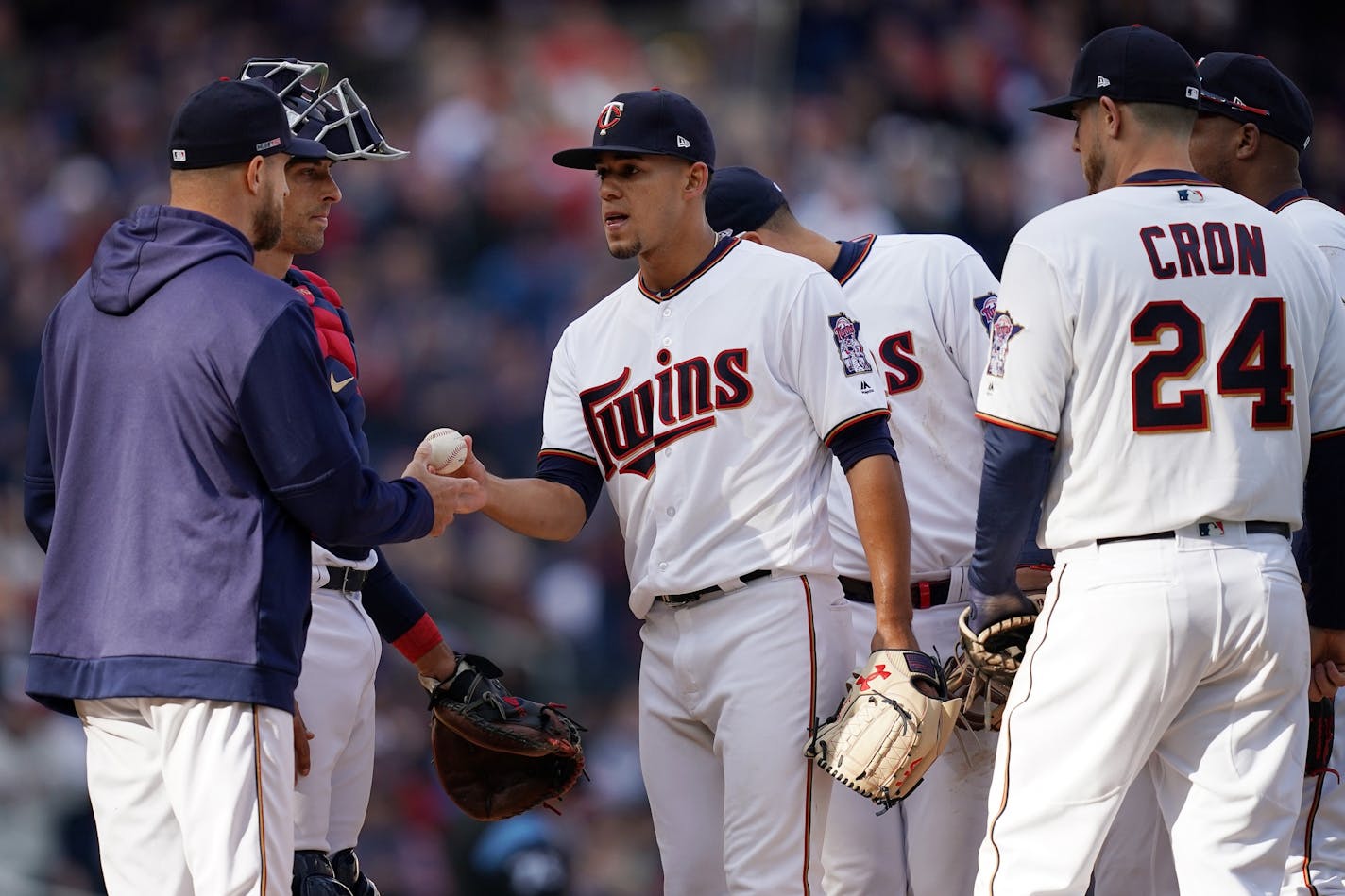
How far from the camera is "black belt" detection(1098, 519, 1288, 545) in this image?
3.48 m

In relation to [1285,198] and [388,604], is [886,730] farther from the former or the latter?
[1285,198]

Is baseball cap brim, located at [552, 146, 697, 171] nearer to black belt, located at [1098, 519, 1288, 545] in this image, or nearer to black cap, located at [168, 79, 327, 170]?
black cap, located at [168, 79, 327, 170]

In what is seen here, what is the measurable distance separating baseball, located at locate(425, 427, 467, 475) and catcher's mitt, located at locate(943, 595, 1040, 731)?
125 centimetres

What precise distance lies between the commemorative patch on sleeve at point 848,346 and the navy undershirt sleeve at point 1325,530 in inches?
39.9

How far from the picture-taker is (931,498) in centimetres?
463

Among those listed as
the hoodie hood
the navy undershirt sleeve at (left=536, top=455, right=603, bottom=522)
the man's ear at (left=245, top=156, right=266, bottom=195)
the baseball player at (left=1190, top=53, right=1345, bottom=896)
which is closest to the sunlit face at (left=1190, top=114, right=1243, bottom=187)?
the baseball player at (left=1190, top=53, right=1345, bottom=896)

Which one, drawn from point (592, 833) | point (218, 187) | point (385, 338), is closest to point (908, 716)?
point (218, 187)

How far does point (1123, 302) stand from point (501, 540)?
19.4 feet

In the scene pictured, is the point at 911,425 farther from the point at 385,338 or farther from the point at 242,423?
the point at 385,338

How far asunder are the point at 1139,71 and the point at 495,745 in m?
2.35

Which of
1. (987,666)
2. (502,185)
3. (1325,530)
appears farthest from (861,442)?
(502,185)

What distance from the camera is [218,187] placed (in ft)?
11.9

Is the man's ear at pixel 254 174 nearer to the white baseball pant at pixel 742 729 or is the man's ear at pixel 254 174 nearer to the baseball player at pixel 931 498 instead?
the white baseball pant at pixel 742 729

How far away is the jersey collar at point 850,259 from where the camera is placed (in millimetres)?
4762
